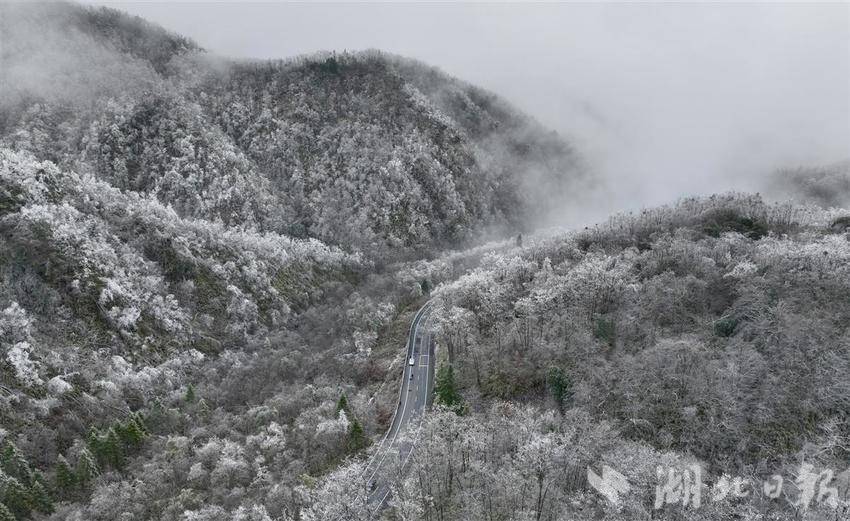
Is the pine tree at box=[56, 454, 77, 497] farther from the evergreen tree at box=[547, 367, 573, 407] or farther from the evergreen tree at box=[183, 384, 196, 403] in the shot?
the evergreen tree at box=[547, 367, 573, 407]

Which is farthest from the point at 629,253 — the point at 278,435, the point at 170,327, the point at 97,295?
the point at 97,295

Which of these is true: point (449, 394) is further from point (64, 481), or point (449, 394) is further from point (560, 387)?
point (64, 481)

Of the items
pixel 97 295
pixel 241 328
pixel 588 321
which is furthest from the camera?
pixel 241 328

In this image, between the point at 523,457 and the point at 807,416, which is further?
the point at 807,416

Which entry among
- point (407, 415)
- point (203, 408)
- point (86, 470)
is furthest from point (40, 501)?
point (407, 415)

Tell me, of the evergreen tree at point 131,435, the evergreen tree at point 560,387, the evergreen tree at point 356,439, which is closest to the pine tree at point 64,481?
the evergreen tree at point 131,435

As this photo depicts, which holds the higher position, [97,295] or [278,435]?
[97,295]

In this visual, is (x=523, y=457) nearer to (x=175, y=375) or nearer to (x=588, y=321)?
(x=588, y=321)

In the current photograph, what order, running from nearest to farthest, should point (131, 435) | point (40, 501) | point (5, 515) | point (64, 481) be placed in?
point (5, 515) < point (40, 501) < point (64, 481) < point (131, 435)
